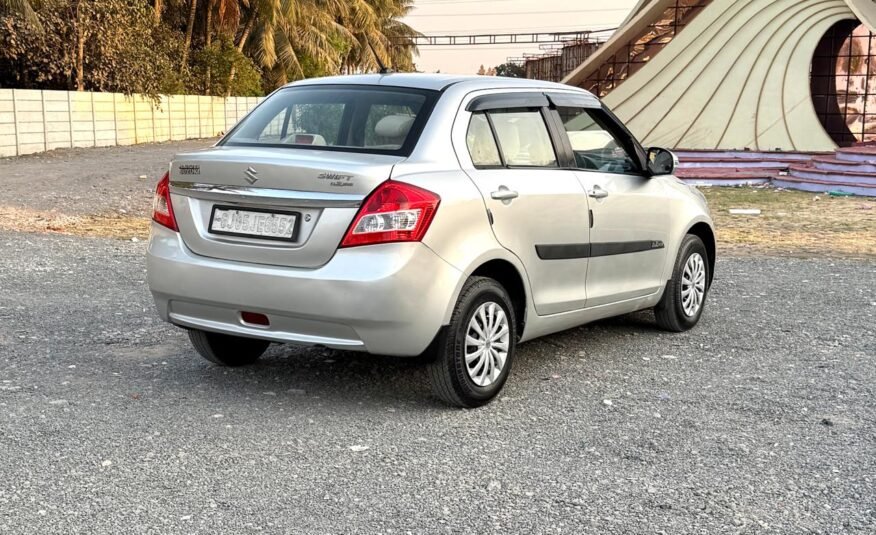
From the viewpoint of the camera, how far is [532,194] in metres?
5.52

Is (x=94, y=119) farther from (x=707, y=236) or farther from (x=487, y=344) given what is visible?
(x=487, y=344)

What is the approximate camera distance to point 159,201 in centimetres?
543

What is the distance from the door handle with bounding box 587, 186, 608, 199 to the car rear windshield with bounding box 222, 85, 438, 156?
1216mm

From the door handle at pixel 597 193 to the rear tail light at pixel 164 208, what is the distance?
240cm

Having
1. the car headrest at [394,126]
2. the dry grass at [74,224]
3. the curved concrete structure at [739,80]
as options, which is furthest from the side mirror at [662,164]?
the curved concrete structure at [739,80]

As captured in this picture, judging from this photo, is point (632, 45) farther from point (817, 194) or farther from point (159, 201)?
point (159, 201)

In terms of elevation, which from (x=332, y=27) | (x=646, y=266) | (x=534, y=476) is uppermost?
(x=332, y=27)

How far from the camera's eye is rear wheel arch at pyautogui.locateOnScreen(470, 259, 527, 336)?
5.30 m

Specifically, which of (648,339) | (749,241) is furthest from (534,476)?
(749,241)

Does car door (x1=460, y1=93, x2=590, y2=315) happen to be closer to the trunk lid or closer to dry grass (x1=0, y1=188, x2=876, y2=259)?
the trunk lid

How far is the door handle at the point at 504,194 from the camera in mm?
5238

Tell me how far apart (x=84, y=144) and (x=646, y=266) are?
26105 mm

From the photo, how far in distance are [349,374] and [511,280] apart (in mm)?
1138

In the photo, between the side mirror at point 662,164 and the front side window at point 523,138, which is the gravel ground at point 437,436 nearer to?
the side mirror at point 662,164
